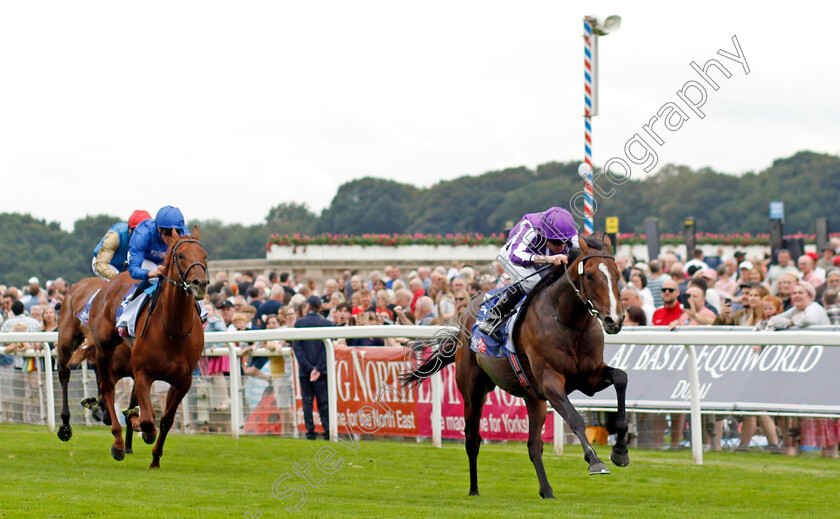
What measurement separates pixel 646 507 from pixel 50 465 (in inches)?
176

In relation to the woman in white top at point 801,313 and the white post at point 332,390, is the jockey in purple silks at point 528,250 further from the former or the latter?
the woman in white top at point 801,313

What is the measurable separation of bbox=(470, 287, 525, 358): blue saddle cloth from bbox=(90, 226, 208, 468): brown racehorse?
70.1 inches

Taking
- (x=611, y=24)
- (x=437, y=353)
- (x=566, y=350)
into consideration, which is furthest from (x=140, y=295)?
(x=611, y=24)

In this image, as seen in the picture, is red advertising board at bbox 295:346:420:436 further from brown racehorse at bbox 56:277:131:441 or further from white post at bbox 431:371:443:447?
brown racehorse at bbox 56:277:131:441

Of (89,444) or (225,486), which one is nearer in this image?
(225,486)

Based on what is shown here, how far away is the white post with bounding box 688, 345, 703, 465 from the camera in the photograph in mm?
8721

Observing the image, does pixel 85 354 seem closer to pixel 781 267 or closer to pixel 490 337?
pixel 490 337

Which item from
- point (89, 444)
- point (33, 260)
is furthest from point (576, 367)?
point (33, 260)

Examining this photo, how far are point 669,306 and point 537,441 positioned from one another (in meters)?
4.10

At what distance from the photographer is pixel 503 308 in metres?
7.34

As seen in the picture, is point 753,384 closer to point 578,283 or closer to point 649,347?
point 649,347

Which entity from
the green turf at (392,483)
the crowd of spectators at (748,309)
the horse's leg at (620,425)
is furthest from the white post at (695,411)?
the horse's leg at (620,425)

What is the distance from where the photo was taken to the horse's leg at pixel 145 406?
26.2 ft

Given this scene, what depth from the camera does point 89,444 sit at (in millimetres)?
10242
